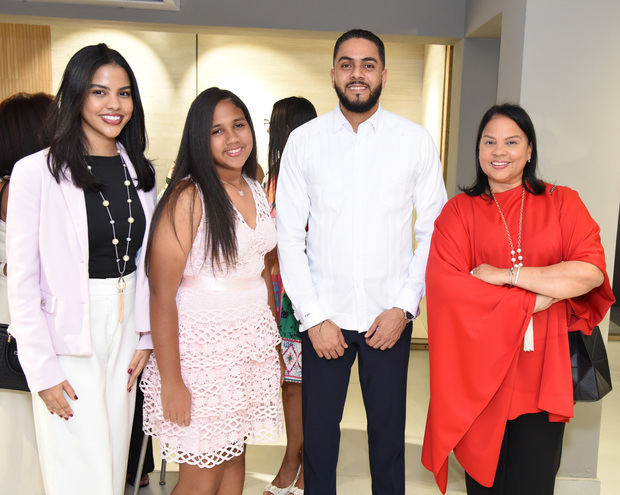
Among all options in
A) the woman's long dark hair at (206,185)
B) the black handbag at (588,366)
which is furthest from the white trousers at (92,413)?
the black handbag at (588,366)

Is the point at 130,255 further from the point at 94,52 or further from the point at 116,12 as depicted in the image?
the point at 116,12

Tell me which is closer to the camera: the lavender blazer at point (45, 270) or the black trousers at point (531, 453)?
the lavender blazer at point (45, 270)

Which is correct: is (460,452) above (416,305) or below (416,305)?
below

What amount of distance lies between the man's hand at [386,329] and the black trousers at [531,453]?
49 centimetres

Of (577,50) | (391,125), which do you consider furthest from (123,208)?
(577,50)

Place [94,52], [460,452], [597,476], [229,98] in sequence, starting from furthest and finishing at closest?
[597,476]
[460,452]
[229,98]
[94,52]

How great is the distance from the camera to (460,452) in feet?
7.02

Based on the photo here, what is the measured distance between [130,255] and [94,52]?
2.09 ft

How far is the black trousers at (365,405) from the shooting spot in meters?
2.27

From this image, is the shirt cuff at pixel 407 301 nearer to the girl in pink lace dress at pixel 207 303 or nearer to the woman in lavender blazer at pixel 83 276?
the girl in pink lace dress at pixel 207 303

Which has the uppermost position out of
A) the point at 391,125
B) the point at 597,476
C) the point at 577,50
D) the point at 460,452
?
the point at 577,50

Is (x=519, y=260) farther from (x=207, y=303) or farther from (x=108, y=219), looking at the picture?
(x=108, y=219)

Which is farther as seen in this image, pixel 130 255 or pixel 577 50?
pixel 577 50

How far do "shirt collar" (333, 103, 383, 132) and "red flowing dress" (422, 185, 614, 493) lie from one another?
0.41 m
